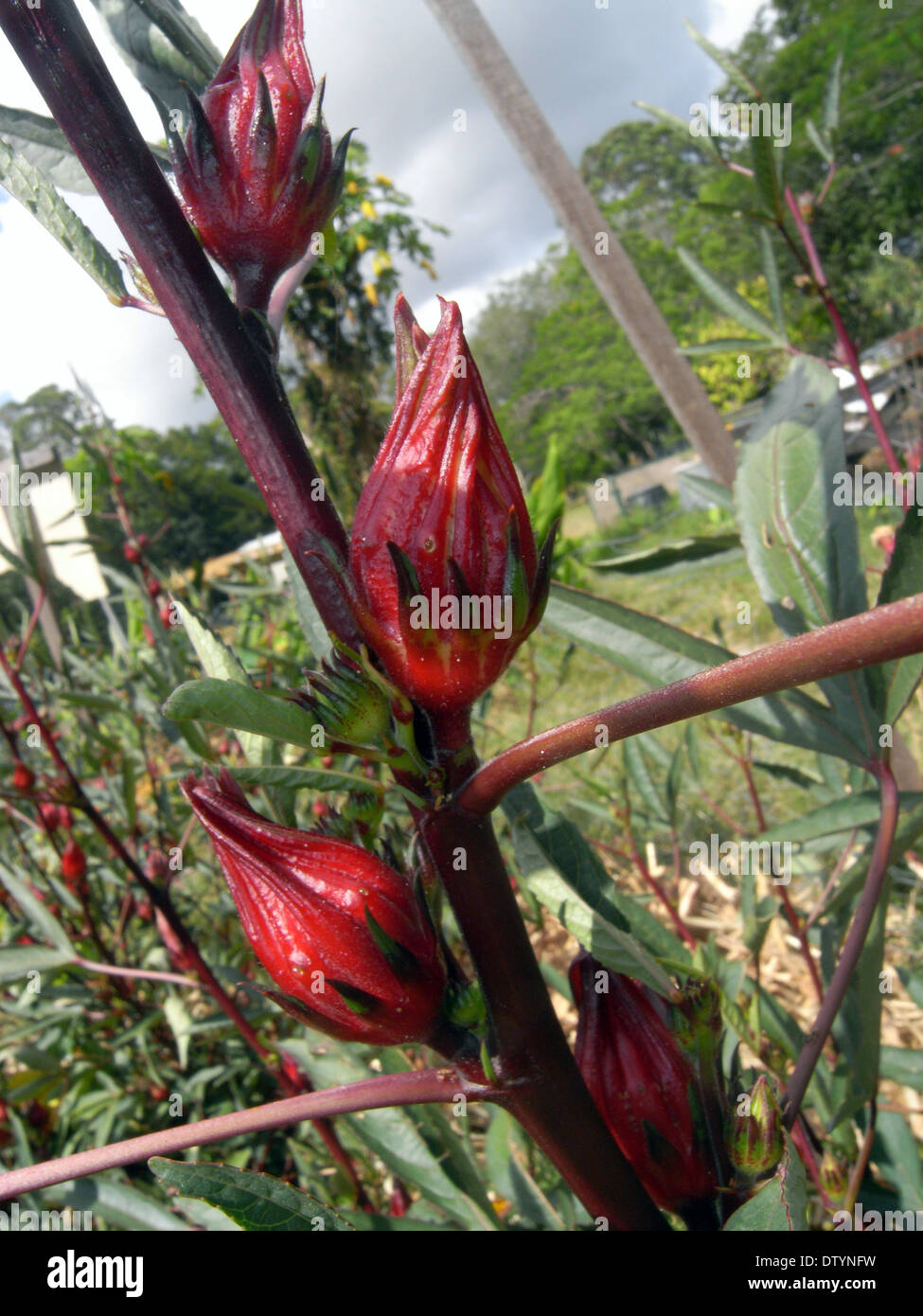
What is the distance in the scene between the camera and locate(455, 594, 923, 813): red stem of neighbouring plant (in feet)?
0.64

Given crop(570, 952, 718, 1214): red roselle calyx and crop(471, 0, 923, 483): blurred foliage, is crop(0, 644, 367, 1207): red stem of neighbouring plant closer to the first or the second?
crop(570, 952, 718, 1214): red roselle calyx

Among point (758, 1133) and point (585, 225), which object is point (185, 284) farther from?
point (585, 225)

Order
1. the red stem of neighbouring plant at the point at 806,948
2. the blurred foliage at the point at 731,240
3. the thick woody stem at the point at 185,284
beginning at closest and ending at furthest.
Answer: the thick woody stem at the point at 185,284 < the red stem of neighbouring plant at the point at 806,948 < the blurred foliage at the point at 731,240

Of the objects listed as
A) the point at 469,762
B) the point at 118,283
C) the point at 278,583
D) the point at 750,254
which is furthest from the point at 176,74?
the point at 750,254

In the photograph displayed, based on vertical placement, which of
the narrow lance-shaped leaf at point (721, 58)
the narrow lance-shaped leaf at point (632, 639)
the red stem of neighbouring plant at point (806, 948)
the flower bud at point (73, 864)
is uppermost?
the narrow lance-shaped leaf at point (721, 58)

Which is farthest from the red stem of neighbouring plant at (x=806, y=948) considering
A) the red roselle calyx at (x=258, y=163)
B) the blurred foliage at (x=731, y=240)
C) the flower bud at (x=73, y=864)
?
the blurred foliage at (x=731, y=240)

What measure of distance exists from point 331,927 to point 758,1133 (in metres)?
0.22

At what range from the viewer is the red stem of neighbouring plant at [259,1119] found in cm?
33

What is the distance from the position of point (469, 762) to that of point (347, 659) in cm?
6

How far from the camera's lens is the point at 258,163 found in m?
0.34

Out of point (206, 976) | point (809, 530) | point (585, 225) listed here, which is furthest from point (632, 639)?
point (585, 225)

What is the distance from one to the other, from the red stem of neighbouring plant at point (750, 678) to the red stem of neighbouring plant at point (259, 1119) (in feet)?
0.49

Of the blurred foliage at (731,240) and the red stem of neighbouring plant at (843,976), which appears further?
the blurred foliage at (731,240)

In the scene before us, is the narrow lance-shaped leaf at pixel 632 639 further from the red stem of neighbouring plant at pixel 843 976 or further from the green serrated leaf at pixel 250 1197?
the green serrated leaf at pixel 250 1197
